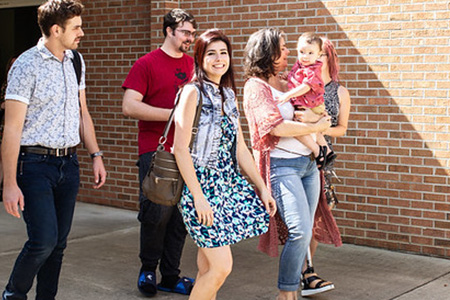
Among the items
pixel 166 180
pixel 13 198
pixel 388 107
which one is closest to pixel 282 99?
pixel 166 180

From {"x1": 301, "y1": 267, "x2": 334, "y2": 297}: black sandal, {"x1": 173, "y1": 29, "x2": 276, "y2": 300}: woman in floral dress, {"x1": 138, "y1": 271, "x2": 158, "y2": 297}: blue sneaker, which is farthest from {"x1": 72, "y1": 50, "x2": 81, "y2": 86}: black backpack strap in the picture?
{"x1": 301, "y1": 267, "x2": 334, "y2": 297}: black sandal

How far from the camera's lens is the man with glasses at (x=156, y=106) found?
5328 mm

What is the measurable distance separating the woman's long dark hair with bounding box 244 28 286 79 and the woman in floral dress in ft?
1.62

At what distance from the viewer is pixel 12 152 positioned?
4109 mm

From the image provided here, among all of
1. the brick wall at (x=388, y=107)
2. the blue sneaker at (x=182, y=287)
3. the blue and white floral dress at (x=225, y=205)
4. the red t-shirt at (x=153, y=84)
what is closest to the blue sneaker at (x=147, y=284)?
the blue sneaker at (x=182, y=287)

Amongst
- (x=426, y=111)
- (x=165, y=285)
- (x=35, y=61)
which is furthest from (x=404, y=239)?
(x=35, y=61)

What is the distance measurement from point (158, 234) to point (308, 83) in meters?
1.55

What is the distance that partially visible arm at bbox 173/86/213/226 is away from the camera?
13.3 feet

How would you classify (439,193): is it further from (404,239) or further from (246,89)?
(246,89)

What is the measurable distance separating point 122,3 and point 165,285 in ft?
14.1

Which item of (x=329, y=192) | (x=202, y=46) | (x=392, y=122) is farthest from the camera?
(x=392, y=122)

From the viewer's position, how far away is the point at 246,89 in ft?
16.2

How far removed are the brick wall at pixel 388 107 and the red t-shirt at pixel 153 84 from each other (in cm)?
220

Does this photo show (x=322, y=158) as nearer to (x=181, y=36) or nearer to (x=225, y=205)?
(x=225, y=205)
